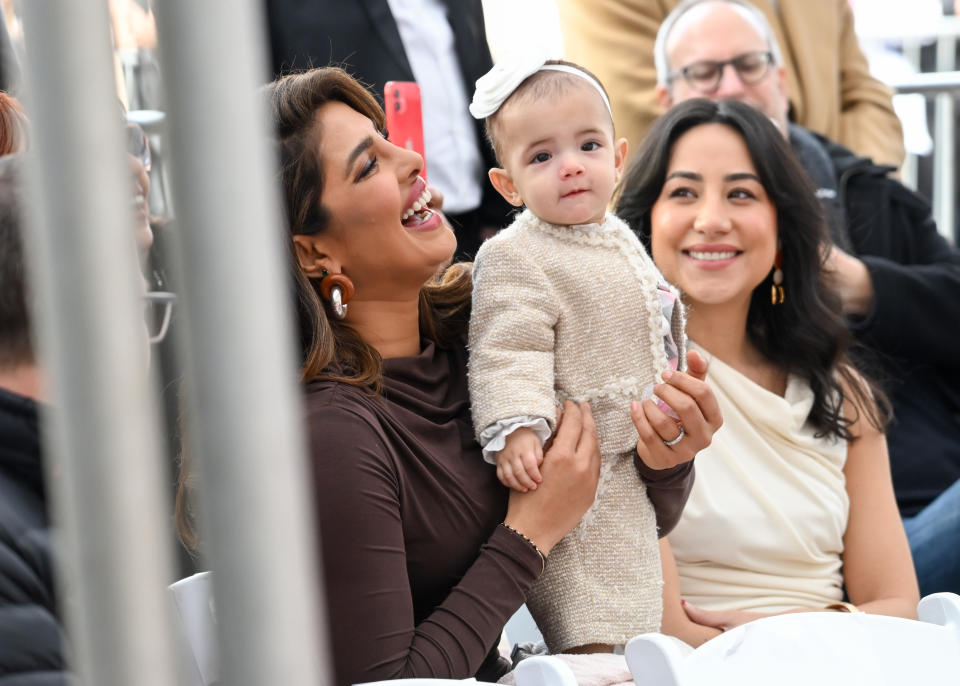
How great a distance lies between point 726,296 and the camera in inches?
78.0

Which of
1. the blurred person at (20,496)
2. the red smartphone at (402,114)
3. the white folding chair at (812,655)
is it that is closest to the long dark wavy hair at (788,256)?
the red smartphone at (402,114)

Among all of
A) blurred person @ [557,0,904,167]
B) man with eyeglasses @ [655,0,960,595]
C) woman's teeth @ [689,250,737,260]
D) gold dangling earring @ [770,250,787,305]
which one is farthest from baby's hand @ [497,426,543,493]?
blurred person @ [557,0,904,167]

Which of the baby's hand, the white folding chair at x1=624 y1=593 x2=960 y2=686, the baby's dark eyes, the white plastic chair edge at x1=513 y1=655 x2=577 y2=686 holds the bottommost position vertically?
the white folding chair at x1=624 y1=593 x2=960 y2=686

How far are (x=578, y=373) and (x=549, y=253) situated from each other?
0.16m

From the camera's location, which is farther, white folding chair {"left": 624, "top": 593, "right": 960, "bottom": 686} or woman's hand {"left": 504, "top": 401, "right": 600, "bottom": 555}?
woman's hand {"left": 504, "top": 401, "right": 600, "bottom": 555}

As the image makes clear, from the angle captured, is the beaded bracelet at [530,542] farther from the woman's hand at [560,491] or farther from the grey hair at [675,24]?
the grey hair at [675,24]

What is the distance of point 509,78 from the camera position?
1534mm

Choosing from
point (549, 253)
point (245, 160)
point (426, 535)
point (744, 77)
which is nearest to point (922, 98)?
point (744, 77)

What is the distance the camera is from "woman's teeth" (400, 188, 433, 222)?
4.79 feet

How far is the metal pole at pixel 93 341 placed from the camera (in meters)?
0.44

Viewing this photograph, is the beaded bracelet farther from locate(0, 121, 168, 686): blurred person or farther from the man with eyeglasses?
the man with eyeglasses

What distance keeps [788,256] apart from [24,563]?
146 cm

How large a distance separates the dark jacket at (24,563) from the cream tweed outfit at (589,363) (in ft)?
1.81

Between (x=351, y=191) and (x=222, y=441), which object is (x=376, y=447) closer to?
(x=351, y=191)
